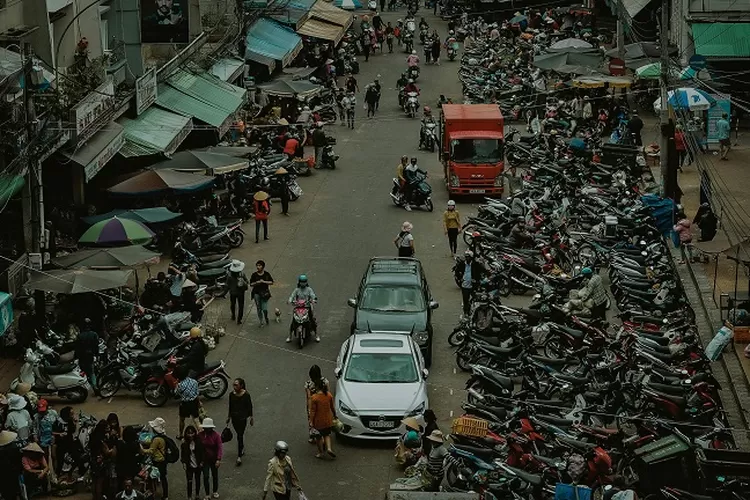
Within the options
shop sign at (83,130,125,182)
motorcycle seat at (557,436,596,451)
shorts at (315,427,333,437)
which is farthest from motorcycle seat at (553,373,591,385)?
shop sign at (83,130,125,182)

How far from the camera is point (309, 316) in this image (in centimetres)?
3048

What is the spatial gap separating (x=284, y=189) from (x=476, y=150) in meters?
5.58

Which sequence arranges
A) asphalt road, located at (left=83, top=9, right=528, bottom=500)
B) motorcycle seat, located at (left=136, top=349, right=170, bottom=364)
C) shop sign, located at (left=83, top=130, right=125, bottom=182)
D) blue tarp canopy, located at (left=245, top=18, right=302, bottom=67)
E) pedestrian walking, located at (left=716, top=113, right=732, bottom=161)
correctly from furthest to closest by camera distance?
blue tarp canopy, located at (left=245, top=18, right=302, bottom=67) → pedestrian walking, located at (left=716, top=113, right=732, bottom=161) → shop sign, located at (left=83, top=130, right=125, bottom=182) → motorcycle seat, located at (left=136, top=349, right=170, bottom=364) → asphalt road, located at (left=83, top=9, right=528, bottom=500)

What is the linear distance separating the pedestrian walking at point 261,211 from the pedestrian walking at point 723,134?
13.1m

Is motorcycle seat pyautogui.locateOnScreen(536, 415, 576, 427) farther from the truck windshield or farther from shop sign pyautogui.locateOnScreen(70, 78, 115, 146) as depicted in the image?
the truck windshield

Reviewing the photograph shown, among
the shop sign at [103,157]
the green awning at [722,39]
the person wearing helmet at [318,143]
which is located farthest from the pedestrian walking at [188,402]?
the green awning at [722,39]

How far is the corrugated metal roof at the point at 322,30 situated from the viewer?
6484 centimetres

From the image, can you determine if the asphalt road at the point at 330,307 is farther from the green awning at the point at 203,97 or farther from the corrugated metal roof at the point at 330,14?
the corrugated metal roof at the point at 330,14

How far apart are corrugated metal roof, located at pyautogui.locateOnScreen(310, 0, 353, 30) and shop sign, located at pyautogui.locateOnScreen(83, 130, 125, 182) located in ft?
101

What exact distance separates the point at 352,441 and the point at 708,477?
20.6 feet

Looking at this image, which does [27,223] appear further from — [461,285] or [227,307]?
[461,285]

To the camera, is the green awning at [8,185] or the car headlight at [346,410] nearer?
the car headlight at [346,410]

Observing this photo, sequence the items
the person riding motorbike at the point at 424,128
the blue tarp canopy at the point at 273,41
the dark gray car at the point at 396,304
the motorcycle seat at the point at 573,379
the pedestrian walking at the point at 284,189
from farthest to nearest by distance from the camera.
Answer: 1. the blue tarp canopy at the point at 273,41
2. the person riding motorbike at the point at 424,128
3. the pedestrian walking at the point at 284,189
4. the dark gray car at the point at 396,304
5. the motorcycle seat at the point at 573,379

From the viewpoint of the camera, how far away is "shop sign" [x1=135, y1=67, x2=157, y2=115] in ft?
133
